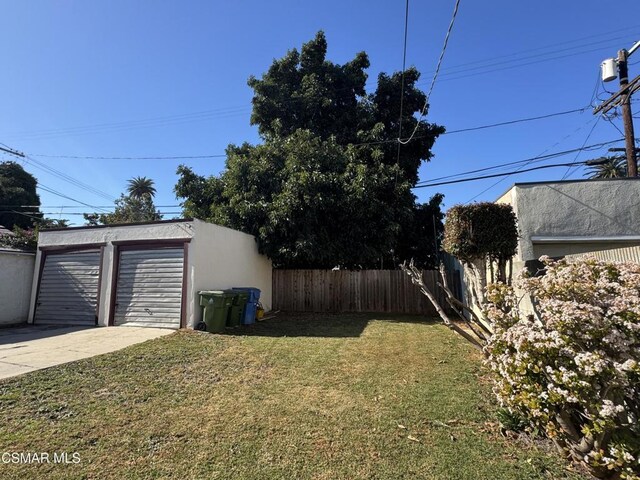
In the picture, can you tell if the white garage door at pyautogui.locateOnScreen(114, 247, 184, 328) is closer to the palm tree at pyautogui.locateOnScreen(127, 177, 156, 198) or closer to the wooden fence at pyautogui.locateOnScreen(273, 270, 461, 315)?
the wooden fence at pyautogui.locateOnScreen(273, 270, 461, 315)

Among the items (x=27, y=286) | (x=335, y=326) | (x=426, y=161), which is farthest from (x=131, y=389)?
(x=426, y=161)

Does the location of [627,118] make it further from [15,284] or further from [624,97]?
[15,284]

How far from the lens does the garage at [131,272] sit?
30.5 ft

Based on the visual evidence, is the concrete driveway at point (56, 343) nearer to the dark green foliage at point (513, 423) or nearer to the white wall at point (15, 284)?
the white wall at point (15, 284)

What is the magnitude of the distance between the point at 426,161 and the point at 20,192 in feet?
118

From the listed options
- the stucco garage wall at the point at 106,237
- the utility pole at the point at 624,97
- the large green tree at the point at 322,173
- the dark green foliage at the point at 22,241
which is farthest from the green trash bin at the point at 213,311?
the utility pole at the point at 624,97

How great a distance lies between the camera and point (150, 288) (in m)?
9.59

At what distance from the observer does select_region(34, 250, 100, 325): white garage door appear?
33.4 ft

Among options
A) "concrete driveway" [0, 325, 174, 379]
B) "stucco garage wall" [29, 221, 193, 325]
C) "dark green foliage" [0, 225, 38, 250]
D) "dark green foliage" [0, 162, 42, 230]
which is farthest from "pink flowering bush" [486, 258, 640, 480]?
"dark green foliage" [0, 162, 42, 230]

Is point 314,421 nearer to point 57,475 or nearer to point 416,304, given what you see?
point 57,475

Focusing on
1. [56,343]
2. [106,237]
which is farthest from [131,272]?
[56,343]

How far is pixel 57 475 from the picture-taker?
9.04 feet

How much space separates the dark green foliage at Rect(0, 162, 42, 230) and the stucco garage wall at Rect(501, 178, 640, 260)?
36952mm

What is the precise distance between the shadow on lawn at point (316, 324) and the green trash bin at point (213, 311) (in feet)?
1.18
